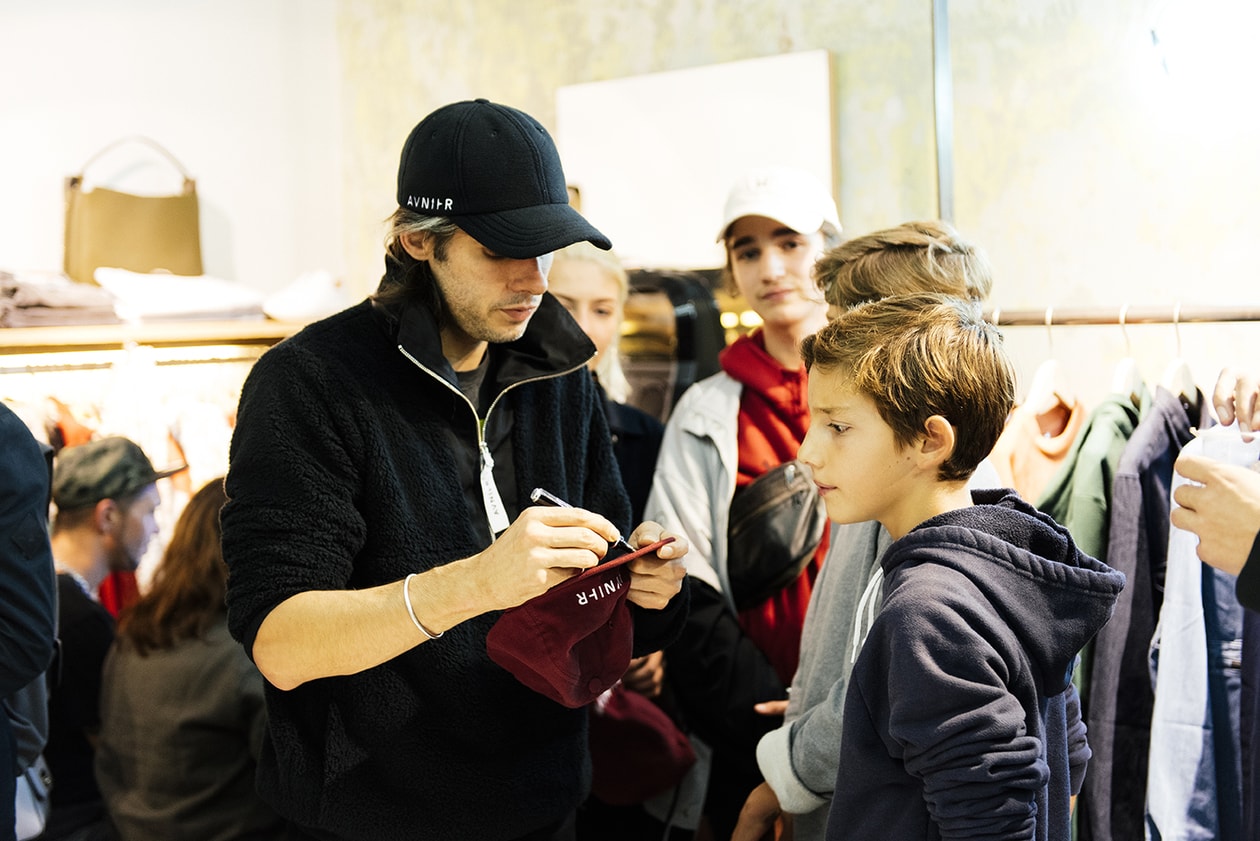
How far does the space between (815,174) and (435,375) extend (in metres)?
1.78

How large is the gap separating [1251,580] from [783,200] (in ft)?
3.79

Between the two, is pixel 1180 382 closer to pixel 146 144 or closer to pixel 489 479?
Answer: pixel 489 479

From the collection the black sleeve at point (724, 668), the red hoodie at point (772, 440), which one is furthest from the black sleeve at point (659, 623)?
the red hoodie at point (772, 440)

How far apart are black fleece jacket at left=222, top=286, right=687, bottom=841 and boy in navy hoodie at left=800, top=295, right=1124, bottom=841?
1.37 feet

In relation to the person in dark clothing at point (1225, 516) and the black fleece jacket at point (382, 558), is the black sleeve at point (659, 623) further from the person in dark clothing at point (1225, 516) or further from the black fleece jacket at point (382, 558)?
the person in dark clothing at point (1225, 516)

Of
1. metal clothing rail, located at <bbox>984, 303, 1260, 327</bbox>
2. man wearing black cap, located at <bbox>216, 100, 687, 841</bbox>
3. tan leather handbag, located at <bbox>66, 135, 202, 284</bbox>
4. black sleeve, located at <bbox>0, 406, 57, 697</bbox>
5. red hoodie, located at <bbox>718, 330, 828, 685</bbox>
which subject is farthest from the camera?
tan leather handbag, located at <bbox>66, 135, 202, 284</bbox>

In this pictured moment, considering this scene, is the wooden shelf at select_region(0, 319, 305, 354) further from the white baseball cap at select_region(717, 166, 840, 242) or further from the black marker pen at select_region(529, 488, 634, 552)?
the black marker pen at select_region(529, 488, 634, 552)

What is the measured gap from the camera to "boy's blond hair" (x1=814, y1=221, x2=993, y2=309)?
1.74 meters

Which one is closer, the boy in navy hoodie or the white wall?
the boy in navy hoodie

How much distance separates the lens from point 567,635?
1.40 metres

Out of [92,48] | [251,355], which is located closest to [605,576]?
[251,355]

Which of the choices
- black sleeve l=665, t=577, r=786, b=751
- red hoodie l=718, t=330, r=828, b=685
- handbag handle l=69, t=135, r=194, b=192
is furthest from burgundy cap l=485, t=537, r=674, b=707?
handbag handle l=69, t=135, r=194, b=192

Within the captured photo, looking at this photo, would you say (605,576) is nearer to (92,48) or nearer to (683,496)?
(683,496)

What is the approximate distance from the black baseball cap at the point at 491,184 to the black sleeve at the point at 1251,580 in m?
0.89
